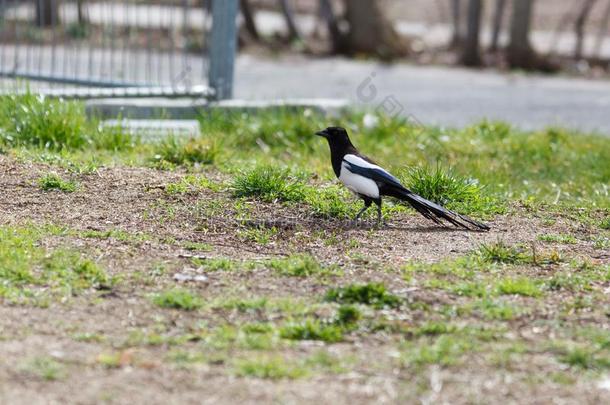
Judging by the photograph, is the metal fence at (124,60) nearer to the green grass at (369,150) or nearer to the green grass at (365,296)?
the green grass at (369,150)

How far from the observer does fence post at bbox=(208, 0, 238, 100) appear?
36.2 ft

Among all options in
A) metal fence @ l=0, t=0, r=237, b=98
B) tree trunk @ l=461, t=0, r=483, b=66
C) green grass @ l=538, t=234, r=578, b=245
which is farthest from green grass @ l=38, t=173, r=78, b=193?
tree trunk @ l=461, t=0, r=483, b=66

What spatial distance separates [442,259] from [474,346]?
1341 millimetres

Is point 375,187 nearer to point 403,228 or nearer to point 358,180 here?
point 358,180

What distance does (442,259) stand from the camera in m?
6.36

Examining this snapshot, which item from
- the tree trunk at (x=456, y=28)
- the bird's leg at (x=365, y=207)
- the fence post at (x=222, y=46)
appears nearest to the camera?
the bird's leg at (x=365, y=207)

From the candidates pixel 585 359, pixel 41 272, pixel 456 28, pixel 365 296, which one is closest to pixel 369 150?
pixel 365 296

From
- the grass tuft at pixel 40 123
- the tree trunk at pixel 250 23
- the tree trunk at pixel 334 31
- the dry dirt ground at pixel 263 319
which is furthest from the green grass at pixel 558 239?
the tree trunk at pixel 250 23

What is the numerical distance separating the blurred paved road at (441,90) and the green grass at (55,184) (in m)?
4.77

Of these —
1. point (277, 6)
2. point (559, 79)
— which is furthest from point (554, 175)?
point (277, 6)

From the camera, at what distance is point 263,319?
5371 mm

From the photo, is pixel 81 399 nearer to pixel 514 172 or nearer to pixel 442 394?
pixel 442 394

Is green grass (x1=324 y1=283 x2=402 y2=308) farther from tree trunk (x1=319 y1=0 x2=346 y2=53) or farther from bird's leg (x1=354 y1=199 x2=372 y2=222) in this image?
tree trunk (x1=319 y1=0 x2=346 y2=53)

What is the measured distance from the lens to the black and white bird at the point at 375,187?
7051 mm
